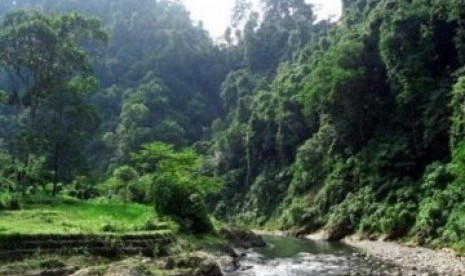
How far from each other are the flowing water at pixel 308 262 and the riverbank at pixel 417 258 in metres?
0.90

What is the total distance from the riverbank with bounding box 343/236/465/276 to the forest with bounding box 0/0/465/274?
1.80 metres

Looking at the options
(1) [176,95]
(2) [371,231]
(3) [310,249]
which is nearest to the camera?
(3) [310,249]

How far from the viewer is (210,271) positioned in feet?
84.4

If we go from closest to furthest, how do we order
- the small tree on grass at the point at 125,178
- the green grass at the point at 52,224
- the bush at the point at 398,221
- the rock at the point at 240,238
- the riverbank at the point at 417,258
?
the green grass at the point at 52,224 < the riverbank at the point at 417,258 < the rock at the point at 240,238 < the bush at the point at 398,221 < the small tree on grass at the point at 125,178

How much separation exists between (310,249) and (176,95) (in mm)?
79085

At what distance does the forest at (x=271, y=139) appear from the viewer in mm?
39312

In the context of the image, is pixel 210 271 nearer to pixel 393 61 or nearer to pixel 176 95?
pixel 393 61

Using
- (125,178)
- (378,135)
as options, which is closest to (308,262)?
(125,178)

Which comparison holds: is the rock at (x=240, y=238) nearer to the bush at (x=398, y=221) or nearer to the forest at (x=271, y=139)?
the forest at (x=271, y=139)

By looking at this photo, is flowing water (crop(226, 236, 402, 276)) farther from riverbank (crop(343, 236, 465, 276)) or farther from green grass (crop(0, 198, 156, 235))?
green grass (crop(0, 198, 156, 235))

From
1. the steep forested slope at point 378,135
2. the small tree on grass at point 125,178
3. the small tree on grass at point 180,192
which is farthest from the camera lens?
the small tree on grass at point 125,178

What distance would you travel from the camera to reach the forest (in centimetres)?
3931

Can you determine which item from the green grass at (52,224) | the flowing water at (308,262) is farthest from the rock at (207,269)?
the green grass at (52,224)

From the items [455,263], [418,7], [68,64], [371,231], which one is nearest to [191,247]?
[455,263]
